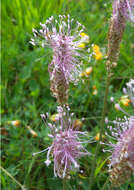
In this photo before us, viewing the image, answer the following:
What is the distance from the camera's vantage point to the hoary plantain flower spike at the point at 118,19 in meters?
0.91

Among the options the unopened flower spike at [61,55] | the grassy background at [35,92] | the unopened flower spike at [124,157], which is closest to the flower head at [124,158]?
the unopened flower spike at [124,157]

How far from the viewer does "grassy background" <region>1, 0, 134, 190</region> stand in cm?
125

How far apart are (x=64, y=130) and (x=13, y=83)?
100 centimetres

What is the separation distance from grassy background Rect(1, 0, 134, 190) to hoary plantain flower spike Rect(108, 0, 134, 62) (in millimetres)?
107

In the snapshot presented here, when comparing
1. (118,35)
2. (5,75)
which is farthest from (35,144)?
(118,35)

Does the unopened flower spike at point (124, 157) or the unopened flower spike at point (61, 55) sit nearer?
the unopened flower spike at point (124, 157)

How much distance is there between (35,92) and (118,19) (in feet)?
2.76

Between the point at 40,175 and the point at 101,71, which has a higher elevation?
the point at 101,71

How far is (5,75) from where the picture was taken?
172 cm

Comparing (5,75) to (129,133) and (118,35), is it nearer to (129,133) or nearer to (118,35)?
(118,35)

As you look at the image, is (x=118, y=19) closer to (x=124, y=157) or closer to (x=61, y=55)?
(x=61, y=55)

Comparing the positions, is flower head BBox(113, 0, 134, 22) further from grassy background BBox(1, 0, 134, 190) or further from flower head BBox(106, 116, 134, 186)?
flower head BBox(106, 116, 134, 186)

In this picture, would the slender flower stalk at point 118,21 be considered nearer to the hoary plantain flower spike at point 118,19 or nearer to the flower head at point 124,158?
the hoary plantain flower spike at point 118,19

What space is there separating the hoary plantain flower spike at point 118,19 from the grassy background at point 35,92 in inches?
4.2
